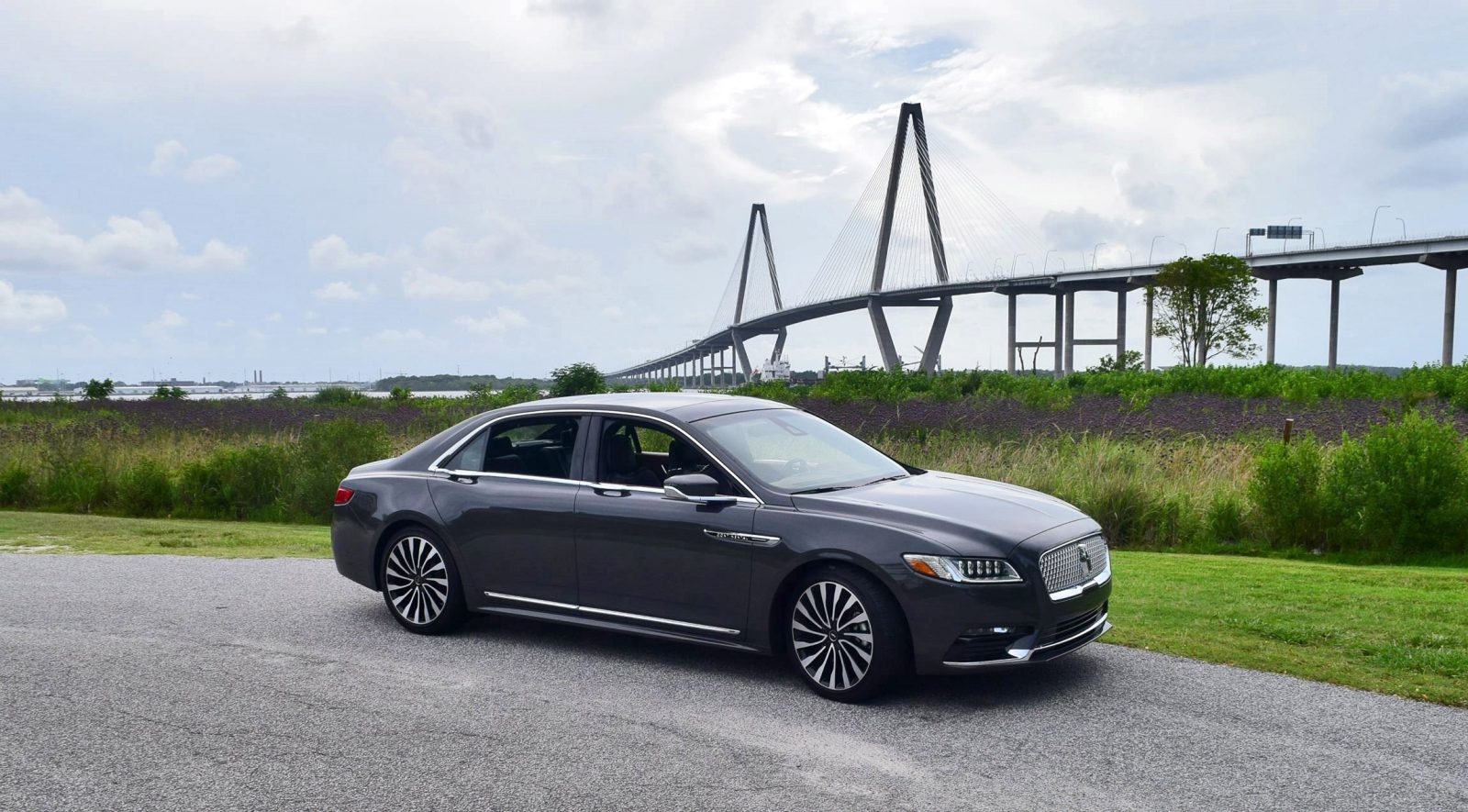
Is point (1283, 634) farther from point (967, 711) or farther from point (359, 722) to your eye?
point (359, 722)

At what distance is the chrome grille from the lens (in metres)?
5.76

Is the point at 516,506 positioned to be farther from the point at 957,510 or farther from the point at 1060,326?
the point at 1060,326

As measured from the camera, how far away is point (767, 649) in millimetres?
6113

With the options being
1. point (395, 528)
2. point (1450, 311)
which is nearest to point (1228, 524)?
point (395, 528)

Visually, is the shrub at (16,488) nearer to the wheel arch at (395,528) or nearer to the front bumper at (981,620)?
the wheel arch at (395,528)

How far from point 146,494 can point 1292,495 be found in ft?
49.2

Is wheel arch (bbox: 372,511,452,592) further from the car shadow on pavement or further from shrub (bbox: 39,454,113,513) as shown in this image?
shrub (bbox: 39,454,113,513)

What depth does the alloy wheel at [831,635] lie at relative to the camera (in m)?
5.78

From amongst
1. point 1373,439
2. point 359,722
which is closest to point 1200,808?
point 359,722

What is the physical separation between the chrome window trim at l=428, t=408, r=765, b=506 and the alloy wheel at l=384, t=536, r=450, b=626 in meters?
0.52

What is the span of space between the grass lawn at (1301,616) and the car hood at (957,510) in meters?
1.38

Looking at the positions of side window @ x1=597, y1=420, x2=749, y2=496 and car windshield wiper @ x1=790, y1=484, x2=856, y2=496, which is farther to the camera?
side window @ x1=597, y1=420, x2=749, y2=496

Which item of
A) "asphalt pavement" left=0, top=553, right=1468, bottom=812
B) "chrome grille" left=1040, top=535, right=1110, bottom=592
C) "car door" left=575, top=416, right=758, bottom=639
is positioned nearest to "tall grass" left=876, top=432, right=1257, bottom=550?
"asphalt pavement" left=0, top=553, right=1468, bottom=812

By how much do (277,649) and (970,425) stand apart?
1331 cm
